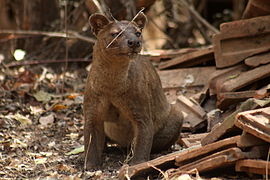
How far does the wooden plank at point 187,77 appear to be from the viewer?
7.59m

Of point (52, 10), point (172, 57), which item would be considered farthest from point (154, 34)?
point (172, 57)

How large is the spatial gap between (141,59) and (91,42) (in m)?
3.28

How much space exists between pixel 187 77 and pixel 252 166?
11.3 ft

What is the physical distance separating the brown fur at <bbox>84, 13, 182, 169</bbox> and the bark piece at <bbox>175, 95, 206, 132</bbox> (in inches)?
36.1

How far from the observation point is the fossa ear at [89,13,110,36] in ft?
18.4

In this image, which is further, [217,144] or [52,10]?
[52,10]

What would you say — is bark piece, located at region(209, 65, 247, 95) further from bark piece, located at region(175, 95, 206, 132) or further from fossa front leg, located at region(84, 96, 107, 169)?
fossa front leg, located at region(84, 96, 107, 169)

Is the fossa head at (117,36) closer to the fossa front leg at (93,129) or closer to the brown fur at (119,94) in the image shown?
the brown fur at (119,94)

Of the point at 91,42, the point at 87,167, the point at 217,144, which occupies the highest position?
the point at 91,42

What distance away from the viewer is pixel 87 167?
5.66m

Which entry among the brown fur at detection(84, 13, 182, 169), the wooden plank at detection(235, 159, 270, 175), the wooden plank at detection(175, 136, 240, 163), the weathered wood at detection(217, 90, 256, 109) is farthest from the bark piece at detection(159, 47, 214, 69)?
the wooden plank at detection(235, 159, 270, 175)

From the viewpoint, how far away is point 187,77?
769cm

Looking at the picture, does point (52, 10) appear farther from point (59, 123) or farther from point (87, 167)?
point (87, 167)

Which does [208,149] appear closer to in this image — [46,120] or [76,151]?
[76,151]
